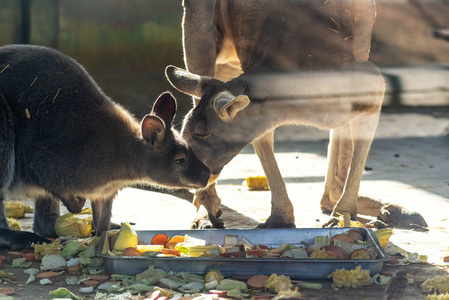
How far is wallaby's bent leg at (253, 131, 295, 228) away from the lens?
4758 mm

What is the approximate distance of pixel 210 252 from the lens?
12.1ft

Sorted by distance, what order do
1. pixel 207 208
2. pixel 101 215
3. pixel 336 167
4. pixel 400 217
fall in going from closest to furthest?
pixel 101 215
pixel 400 217
pixel 207 208
pixel 336 167

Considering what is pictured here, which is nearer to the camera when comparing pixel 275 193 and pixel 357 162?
pixel 357 162

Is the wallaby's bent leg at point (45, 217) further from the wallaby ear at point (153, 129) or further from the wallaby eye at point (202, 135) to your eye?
the wallaby eye at point (202, 135)

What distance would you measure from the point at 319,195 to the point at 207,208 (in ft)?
4.10

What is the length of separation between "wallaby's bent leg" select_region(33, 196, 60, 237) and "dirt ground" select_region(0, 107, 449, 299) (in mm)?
265

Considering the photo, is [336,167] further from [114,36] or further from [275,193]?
[114,36]

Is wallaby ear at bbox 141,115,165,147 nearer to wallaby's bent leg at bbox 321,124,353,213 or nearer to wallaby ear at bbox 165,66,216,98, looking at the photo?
wallaby ear at bbox 165,66,216,98

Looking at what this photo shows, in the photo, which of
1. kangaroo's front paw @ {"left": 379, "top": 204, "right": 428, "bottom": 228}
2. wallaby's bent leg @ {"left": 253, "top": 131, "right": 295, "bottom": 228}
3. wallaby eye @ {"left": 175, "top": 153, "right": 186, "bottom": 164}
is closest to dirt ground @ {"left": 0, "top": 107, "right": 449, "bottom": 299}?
kangaroo's front paw @ {"left": 379, "top": 204, "right": 428, "bottom": 228}

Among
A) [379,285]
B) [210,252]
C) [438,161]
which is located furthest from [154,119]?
[438,161]

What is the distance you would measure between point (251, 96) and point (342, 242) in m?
1.14

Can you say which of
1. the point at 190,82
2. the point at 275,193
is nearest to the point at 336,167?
the point at 275,193

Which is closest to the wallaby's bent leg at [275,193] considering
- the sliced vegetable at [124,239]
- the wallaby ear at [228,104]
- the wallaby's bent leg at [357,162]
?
A: the wallaby's bent leg at [357,162]

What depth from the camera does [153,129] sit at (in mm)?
4188
